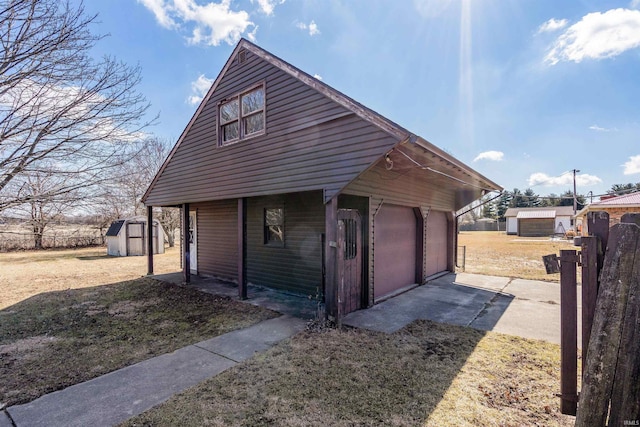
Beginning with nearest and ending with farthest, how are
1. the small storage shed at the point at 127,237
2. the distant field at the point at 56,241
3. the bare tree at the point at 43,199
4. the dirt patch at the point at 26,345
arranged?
the dirt patch at the point at 26,345 → the bare tree at the point at 43,199 → the small storage shed at the point at 127,237 → the distant field at the point at 56,241

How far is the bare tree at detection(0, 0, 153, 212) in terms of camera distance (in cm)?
385

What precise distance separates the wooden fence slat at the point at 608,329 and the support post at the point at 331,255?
10.8 ft

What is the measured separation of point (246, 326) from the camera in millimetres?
4938

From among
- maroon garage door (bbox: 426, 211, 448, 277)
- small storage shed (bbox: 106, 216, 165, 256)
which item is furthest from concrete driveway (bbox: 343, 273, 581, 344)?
small storage shed (bbox: 106, 216, 165, 256)

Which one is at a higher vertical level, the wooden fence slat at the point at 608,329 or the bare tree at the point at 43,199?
Answer: the bare tree at the point at 43,199

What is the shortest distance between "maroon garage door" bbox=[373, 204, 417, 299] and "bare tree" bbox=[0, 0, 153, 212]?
5113 millimetres

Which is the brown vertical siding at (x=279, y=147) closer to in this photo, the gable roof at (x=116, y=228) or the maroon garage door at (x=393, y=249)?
the maroon garage door at (x=393, y=249)

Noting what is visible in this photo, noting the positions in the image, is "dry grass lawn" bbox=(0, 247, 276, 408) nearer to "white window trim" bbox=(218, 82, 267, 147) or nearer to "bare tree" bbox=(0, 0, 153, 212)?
"bare tree" bbox=(0, 0, 153, 212)

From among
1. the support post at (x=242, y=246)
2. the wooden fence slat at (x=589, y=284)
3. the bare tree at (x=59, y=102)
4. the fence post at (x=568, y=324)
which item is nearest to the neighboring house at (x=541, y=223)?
the support post at (x=242, y=246)

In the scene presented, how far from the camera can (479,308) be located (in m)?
5.90

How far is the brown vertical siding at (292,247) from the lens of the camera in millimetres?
6727

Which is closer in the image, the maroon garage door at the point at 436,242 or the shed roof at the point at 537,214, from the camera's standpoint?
the maroon garage door at the point at 436,242

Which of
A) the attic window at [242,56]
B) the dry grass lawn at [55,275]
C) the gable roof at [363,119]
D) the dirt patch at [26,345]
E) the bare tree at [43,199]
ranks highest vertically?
the attic window at [242,56]

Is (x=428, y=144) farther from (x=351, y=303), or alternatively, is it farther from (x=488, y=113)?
(x=488, y=113)
